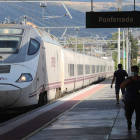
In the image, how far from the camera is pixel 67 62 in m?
23.8

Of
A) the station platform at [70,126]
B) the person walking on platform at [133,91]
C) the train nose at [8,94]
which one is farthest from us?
the train nose at [8,94]

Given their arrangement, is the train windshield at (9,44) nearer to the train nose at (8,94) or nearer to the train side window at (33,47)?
the train side window at (33,47)

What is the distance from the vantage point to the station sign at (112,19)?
45.7 feet

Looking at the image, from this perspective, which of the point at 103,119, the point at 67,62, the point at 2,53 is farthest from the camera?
the point at 67,62

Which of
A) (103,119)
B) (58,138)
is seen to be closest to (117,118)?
(103,119)

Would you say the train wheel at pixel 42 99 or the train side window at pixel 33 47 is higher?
the train side window at pixel 33 47

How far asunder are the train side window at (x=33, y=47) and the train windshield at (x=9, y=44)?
0.42 m

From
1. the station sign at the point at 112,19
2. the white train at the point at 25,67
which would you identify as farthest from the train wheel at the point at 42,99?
the station sign at the point at 112,19

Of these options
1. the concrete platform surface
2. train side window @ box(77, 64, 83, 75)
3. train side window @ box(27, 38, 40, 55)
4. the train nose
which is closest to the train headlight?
the train nose

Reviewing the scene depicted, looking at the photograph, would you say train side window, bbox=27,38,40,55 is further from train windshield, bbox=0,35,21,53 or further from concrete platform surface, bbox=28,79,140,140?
concrete platform surface, bbox=28,79,140,140

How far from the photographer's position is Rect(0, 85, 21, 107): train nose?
12.4 metres

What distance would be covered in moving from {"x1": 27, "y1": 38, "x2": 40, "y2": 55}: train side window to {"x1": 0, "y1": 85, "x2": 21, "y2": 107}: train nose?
1.87 m

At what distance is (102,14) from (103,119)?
12.7ft

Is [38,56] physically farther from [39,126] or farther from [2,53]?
[39,126]
